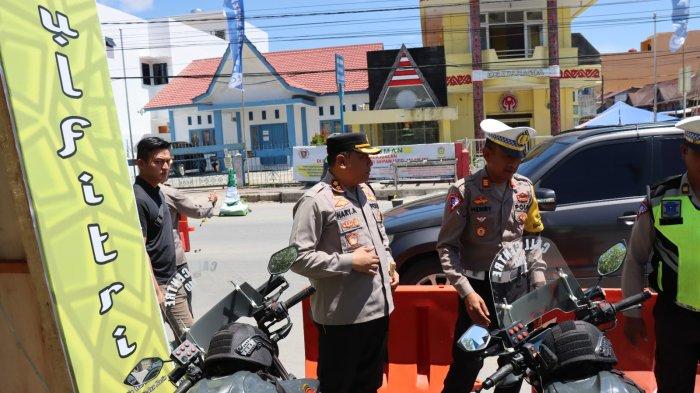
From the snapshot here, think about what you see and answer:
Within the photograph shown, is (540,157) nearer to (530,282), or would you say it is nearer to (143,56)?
(530,282)

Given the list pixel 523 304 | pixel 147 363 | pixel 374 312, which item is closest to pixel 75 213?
pixel 147 363

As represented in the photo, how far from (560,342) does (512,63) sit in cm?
2765

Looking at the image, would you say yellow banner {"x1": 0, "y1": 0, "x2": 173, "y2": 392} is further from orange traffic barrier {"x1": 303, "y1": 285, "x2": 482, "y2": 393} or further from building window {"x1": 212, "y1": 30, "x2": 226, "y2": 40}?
building window {"x1": 212, "y1": 30, "x2": 226, "y2": 40}

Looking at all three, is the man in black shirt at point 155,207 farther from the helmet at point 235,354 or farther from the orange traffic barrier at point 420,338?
the helmet at point 235,354

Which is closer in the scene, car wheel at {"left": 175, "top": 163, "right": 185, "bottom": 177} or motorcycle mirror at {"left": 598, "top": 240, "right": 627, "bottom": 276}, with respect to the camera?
motorcycle mirror at {"left": 598, "top": 240, "right": 627, "bottom": 276}

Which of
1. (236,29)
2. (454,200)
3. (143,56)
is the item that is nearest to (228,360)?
(454,200)

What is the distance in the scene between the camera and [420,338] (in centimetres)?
440

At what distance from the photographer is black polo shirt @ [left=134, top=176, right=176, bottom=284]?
3.83m

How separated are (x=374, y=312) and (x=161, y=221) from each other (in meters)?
1.62

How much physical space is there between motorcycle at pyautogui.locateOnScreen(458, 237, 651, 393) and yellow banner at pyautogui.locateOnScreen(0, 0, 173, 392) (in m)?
1.49

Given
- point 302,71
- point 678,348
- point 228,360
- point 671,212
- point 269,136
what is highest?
point 302,71

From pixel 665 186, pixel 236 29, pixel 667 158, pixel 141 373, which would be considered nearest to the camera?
pixel 141 373

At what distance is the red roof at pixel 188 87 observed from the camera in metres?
34.8

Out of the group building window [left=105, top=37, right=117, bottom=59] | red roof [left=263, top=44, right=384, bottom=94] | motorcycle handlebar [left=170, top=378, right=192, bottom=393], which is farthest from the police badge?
building window [left=105, top=37, right=117, bottom=59]
